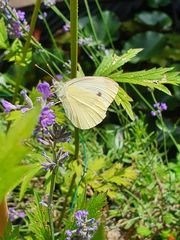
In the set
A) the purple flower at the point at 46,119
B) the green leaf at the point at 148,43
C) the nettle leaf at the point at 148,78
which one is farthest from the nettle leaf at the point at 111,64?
the green leaf at the point at 148,43

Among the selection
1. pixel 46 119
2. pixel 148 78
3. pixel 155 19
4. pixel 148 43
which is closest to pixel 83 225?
pixel 46 119

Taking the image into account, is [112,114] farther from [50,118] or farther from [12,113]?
[50,118]

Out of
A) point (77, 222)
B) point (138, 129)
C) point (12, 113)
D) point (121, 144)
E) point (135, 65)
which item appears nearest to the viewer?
point (77, 222)

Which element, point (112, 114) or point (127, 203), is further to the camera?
point (112, 114)

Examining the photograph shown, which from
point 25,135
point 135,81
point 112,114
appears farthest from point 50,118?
point 112,114

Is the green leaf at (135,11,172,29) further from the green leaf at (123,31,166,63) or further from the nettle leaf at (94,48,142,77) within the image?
the nettle leaf at (94,48,142,77)

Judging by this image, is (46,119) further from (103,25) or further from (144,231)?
(103,25)
